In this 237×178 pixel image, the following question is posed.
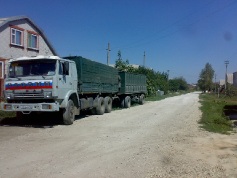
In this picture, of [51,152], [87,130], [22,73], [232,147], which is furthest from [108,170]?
[22,73]

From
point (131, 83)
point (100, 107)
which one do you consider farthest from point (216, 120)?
point (131, 83)

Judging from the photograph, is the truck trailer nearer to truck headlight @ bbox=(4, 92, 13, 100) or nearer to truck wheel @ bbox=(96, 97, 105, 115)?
truck headlight @ bbox=(4, 92, 13, 100)

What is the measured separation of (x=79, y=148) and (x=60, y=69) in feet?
16.2

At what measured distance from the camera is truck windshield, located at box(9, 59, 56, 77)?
12328mm

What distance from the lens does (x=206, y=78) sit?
117m

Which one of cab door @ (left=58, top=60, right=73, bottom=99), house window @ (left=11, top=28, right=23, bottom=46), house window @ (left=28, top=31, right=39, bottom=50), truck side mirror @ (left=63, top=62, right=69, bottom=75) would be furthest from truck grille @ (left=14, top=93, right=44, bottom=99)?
house window @ (left=28, top=31, right=39, bottom=50)

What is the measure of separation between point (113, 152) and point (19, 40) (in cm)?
2010

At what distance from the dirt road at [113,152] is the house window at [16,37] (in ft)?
47.3

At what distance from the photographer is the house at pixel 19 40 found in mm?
23656

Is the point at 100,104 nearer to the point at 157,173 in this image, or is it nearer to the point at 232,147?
the point at 232,147

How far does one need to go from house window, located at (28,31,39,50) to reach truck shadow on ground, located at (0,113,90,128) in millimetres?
13338

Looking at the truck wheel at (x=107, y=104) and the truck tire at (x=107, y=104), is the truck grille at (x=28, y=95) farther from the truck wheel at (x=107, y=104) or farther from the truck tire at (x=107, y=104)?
the truck wheel at (x=107, y=104)

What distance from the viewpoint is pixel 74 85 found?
13.9 m

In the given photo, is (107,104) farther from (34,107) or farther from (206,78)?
(206,78)
